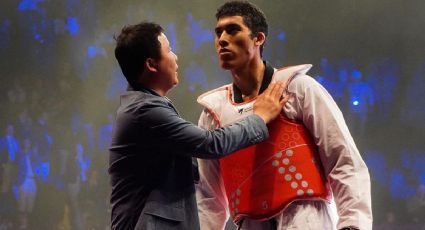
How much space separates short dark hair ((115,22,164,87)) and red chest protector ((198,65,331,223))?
14.0 inches

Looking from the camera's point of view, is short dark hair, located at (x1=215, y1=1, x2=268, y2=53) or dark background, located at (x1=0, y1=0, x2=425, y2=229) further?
dark background, located at (x1=0, y1=0, x2=425, y2=229)

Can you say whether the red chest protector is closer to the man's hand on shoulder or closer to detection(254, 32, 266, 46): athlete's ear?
the man's hand on shoulder

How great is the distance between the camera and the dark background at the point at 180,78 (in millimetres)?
4855

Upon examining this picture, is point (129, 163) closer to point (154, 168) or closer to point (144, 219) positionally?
point (154, 168)

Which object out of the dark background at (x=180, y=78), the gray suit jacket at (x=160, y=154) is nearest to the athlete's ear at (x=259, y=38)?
the gray suit jacket at (x=160, y=154)

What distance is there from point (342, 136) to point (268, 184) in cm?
27

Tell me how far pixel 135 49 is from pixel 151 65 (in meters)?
0.07

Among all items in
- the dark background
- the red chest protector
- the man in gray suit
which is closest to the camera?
the man in gray suit

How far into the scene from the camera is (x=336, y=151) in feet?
5.31

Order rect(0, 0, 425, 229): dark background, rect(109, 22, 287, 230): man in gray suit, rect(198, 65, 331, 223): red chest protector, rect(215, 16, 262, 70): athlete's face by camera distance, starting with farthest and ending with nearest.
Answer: rect(0, 0, 425, 229): dark background < rect(215, 16, 262, 70): athlete's face < rect(198, 65, 331, 223): red chest protector < rect(109, 22, 287, 230): man in gray suit

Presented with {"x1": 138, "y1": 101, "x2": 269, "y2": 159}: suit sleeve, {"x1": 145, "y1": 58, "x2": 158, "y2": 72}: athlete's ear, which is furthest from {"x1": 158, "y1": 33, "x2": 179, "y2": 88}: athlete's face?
{"x1": 138, "y1": 101, "x2": 269, "y2": 159}: suit sleeve

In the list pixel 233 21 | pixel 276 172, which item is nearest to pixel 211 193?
pixel 276 172

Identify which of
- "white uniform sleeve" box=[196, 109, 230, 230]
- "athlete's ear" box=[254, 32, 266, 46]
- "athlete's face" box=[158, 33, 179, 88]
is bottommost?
"white uniform sleeve" box=[196, 109, 230, 230]

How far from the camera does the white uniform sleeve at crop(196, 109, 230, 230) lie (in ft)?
6.21
